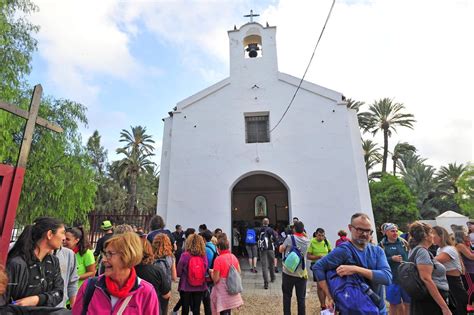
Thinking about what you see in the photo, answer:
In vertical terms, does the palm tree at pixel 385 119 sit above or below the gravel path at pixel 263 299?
above

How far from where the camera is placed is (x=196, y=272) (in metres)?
4.18

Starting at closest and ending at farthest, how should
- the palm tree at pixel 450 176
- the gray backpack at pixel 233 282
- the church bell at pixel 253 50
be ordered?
the gray backpack at pixel 233 282
the church bell at pixel 253 50
the palm tree at pixel 450 176

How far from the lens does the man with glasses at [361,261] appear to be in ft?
7.67

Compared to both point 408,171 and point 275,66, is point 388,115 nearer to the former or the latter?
point 408,171

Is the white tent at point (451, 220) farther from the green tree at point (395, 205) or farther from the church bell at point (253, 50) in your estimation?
the church bell at point (253, 50)

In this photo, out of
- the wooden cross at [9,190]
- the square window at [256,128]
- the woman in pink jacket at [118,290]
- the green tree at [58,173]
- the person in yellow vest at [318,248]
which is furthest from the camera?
the square window at [256,128]

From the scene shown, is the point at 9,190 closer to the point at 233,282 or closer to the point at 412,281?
the point at 233,282

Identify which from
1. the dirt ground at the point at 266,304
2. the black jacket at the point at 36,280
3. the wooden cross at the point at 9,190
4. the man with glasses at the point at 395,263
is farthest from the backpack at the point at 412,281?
the wooden cross at the point at 9,190

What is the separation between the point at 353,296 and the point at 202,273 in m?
2.60

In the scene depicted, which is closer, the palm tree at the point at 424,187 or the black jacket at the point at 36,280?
the black jacket at the point at 36,280

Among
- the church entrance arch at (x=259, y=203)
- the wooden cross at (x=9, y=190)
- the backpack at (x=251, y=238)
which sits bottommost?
the backpack at (x=251, y=238)

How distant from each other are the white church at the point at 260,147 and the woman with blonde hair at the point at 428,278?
601 cm

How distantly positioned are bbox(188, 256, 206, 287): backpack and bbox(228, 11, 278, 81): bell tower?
8.40m

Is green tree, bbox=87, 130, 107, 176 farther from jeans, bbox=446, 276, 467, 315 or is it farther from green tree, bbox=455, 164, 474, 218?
green tree, bbox=455, 164, 474, 218
